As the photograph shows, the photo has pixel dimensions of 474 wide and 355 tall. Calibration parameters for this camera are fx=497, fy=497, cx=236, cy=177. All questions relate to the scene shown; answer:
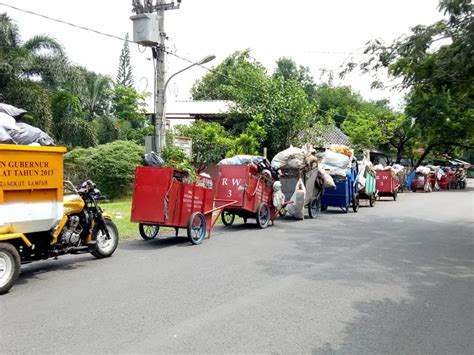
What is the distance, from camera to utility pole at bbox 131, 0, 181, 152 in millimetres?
15266

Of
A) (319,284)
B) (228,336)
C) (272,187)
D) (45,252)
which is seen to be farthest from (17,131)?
(272,187)

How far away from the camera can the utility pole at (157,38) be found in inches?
601

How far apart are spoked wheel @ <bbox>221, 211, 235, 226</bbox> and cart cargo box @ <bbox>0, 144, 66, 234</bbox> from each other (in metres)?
6.73

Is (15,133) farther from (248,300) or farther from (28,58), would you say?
(28,58)

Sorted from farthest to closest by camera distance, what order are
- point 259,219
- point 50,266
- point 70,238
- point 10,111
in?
1. point 259,219
2. point 50,266
3. point 70,238
4. point 10,111

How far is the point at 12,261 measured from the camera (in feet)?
21.0

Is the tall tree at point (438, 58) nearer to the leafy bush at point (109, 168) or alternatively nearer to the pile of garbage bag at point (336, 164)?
the pile of garbage bag at point (336, 164)

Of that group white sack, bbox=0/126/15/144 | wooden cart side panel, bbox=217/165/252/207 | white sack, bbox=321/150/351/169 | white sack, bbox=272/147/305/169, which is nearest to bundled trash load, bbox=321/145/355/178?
white sack, bbox=321/150/351/169

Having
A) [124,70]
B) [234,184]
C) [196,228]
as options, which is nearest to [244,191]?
[234,184]

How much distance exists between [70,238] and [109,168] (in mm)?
11386

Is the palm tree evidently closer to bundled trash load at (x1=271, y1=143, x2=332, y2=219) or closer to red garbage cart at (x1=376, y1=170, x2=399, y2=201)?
bundled trash load at (x1=271, y1=143, x2=332, y2=219)

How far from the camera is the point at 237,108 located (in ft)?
83.0

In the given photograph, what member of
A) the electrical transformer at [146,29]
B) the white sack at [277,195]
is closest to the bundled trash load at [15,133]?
the white sack at [277,195]

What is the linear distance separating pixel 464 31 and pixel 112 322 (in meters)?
8.28
